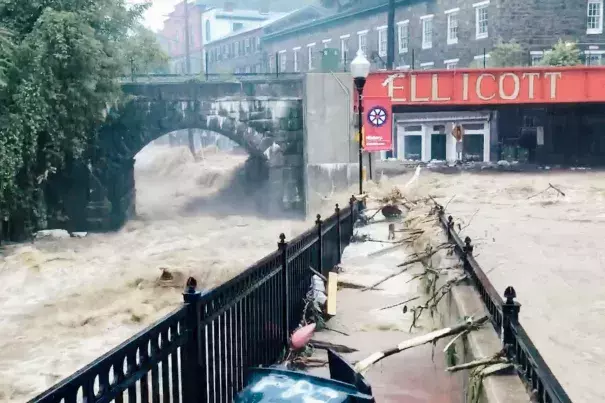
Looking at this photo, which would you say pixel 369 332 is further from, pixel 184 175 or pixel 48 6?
pixel 184 175

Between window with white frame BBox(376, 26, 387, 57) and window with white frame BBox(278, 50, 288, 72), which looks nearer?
window with white frame BBox(376, 26, 387, 57)

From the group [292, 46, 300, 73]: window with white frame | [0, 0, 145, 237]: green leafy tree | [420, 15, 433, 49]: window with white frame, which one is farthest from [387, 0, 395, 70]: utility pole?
[0, 0, 145, 237]: green leafy tree

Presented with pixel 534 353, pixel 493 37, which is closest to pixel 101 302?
pixel 534 353

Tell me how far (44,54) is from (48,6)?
90.1 inches

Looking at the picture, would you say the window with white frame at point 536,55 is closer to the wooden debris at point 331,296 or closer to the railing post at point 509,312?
the wooden debris at point 331,296

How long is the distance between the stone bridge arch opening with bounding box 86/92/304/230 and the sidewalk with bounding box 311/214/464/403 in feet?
56.0

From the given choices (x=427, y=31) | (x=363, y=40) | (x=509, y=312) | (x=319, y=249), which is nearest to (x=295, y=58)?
(x=363, y=40)

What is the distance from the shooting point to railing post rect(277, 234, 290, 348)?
5.56 meters

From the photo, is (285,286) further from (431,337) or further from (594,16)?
(594,16)

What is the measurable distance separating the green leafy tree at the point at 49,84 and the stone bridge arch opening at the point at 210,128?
9.09 ft

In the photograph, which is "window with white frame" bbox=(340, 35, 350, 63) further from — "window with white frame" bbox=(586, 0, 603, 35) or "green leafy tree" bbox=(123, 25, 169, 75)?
"green leafy tree" bbox=(123, 25, 169, 75)

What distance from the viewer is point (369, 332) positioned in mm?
6613

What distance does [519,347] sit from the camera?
3518 mm

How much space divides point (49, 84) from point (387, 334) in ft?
58.7
